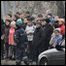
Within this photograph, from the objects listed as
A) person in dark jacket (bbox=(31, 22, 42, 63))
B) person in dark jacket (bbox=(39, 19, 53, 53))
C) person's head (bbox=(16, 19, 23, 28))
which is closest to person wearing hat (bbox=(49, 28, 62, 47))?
person in dark jacket (bbox=(39, 19, 53, 53))

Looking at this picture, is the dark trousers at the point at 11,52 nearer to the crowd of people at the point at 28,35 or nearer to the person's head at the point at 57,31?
the crowd of people at the point at 28,35

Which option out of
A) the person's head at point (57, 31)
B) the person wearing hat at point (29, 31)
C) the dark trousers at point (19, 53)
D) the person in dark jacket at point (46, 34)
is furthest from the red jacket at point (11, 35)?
the person's head at point (57, 31)

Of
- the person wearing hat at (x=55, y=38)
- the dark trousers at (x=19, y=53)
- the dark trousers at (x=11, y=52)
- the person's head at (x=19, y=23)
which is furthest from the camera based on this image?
the dark trousers at (x=11, y=52)

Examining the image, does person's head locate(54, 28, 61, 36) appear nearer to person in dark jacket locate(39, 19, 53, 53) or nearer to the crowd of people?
the crowd of people

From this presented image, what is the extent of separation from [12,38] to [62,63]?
4975 millimetres

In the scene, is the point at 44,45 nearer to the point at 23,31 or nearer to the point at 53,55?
the point at 23,31

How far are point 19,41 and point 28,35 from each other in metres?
0.47

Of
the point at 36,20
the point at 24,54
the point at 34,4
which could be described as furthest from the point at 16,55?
the point at 34,4

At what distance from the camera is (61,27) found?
73.0ft

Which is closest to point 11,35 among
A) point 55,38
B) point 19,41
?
point 19,41

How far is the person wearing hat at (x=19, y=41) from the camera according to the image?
2262 cm

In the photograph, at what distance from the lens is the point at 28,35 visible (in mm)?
22844

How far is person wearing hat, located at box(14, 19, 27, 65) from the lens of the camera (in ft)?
74.2

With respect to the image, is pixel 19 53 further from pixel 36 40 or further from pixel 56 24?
pixel 56 24
